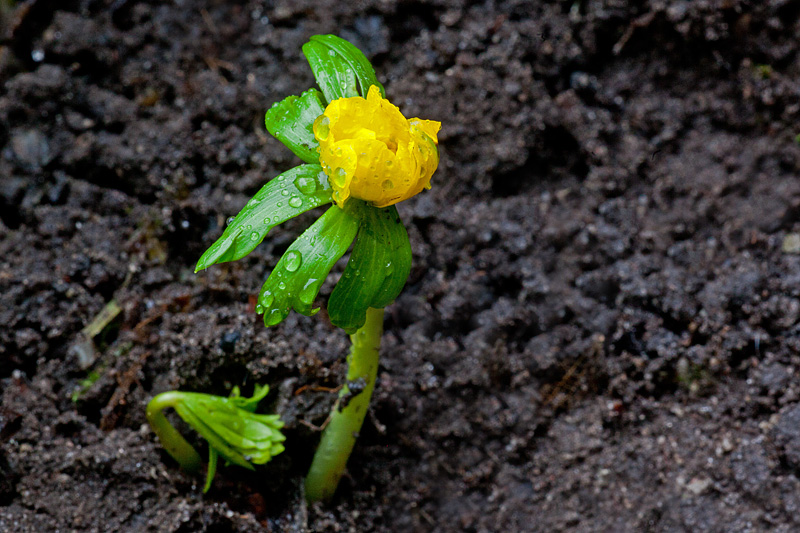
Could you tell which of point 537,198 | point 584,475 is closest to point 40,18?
point 537,198

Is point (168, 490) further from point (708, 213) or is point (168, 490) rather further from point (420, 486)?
point (708, 213)

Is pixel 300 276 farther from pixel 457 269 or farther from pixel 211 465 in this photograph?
pixel 457 269

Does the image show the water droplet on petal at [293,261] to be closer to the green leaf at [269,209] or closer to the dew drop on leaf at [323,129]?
the green leaf at [269,209]

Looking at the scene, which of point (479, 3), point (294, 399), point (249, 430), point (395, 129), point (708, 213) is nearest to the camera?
point (395, 129)

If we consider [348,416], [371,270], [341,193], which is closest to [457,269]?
[348,416]

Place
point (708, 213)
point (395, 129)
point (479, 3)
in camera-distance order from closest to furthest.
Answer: point (395, 129) → point (708, 213) → point (479, 3)

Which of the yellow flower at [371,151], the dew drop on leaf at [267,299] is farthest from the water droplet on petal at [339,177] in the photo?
the dew drop on leaf at [267,299]
